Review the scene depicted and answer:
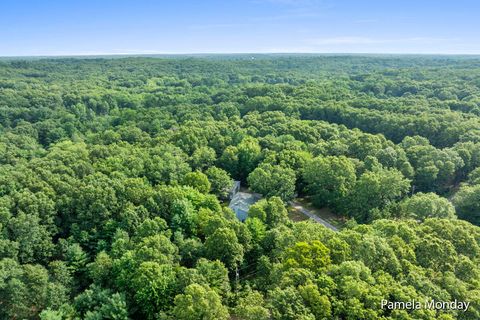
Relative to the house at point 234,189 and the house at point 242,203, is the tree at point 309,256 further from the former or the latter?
the house at point 234,189

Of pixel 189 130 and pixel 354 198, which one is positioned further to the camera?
pixel 189 130

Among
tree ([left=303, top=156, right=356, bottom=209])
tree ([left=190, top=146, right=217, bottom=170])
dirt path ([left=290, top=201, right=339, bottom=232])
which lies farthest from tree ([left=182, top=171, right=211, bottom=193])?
tree ([left=303, top=156, right=356, bottom=209])

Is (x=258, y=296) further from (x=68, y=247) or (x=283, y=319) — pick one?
(x=68, y=247)

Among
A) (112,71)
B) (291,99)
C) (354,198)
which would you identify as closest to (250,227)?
(354,198)

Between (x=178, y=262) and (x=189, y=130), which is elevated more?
(x=189, y=130)

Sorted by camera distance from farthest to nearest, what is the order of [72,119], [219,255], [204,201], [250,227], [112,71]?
1. [112,71]
2. [72,119]
3. [204,201]
4. [250,227]
5. [219,255]

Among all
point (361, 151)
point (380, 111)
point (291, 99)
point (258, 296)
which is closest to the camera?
point (258, 296)

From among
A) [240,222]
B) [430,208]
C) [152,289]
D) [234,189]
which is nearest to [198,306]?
[152,289]
